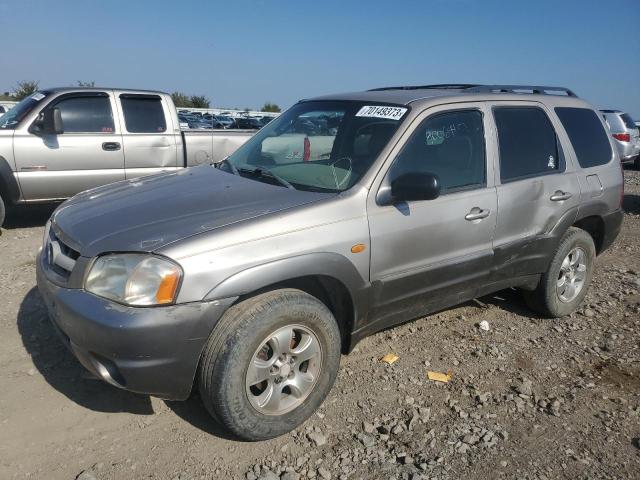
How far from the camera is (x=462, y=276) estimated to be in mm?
3555

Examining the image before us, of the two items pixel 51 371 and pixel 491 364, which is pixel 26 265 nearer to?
pixel 51 371

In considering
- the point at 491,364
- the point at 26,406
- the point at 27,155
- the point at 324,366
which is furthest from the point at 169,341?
the point at 27,155

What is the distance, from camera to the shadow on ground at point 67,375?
3.05 meters

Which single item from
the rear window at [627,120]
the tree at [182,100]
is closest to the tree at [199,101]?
the tree at [182,100]

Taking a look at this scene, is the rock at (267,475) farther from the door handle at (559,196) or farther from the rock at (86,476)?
the door handle at (559,196)

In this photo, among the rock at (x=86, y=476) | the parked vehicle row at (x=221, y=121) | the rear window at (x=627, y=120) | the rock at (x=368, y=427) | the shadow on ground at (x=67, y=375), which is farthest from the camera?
the parked vehicle row at (x=221, y=121)

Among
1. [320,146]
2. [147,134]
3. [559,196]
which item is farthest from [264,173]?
[147,134]

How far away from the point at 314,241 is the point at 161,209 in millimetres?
862

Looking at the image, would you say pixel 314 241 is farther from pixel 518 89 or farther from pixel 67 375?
pixel 518 89

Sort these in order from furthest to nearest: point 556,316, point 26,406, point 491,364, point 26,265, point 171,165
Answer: point 171,165
point 26,265
point 556,316
point 491,364
point 26,406

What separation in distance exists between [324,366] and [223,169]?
5.33 feet

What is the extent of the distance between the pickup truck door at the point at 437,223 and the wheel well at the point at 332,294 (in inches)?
6.7

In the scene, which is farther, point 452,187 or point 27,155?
point 27,155

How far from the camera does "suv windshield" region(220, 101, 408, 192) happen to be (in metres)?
3.21
